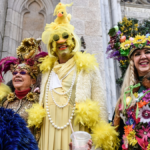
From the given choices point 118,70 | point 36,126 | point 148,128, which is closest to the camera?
point 148,128

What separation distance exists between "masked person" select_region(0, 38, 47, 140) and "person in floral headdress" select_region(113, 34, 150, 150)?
0.86 metres

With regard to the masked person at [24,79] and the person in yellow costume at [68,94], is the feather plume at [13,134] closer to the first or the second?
the person in yellow costume at [68,94]

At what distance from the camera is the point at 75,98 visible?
2045mm

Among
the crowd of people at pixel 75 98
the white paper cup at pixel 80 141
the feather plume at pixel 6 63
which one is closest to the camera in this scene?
the white paper cup at pixel 80 141

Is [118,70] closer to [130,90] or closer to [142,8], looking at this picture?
[130,90]

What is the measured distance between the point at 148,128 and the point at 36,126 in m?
1.06

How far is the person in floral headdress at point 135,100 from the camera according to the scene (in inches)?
67.7

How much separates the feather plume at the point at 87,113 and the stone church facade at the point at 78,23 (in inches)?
36.8

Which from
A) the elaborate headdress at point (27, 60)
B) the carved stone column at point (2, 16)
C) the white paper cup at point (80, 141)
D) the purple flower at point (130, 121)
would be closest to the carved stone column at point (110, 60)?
the purple flower at point (130, 121)

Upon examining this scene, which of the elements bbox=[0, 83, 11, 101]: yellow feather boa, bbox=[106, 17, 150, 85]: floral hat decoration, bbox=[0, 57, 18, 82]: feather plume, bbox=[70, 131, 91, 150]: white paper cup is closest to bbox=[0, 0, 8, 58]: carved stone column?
bbox=[0, 57, 18, 82]: feather plume

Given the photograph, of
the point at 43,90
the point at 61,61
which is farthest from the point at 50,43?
the point at 43,90

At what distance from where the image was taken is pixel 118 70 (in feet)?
12.5

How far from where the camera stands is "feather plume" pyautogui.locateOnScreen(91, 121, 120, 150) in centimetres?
187

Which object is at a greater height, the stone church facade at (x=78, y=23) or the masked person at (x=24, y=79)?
the stone church facade at (x=78, y=23)
